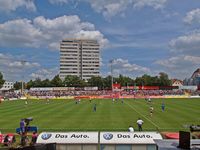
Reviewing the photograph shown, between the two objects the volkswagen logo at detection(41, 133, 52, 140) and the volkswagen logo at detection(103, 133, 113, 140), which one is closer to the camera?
the volkswagen logo at detection(103, 133, 113, 140)

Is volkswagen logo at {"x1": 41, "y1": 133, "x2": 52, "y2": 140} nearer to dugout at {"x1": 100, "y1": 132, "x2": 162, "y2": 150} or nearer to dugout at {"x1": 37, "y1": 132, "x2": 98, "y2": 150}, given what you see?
dugout at {"x1": 37, "y1": 132, "x2": 98, "y2": 150}

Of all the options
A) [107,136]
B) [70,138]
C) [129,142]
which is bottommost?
[129,142]

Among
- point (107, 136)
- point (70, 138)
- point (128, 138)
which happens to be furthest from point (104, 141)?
point (70, 138)

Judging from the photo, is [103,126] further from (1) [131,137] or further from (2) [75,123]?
(1) [131,137]

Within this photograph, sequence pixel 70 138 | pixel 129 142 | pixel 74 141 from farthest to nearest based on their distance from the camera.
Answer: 1. pixel 70 138
2. pixel 74 141
3. pixel 129 142

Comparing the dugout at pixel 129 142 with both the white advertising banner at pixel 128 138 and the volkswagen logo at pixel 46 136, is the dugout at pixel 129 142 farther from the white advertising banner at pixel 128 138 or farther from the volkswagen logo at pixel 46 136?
the volkswagen logo at pixel 46 136

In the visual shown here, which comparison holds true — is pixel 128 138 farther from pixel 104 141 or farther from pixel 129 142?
pixel 104 141

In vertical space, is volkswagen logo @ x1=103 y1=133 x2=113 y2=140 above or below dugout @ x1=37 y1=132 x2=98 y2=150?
above

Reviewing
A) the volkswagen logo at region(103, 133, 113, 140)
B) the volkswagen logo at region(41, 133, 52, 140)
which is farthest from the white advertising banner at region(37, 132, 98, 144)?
the volkswagen logo at region(103, 133, 113, 140)

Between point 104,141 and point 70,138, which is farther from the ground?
point 70,138

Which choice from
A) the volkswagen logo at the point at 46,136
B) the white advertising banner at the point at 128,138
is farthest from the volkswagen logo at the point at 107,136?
the volkswagen logo at the point at 46,136

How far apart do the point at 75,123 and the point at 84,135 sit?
65.4ft

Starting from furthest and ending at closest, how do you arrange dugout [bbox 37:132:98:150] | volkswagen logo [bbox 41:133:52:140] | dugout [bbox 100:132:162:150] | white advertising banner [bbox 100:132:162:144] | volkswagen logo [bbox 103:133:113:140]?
volkswagen logo [bbox 41:133:52:140]
volkswagen logo [bbox 103:133:113:140]
dugout [bbox 37:132:98:150]
white advertising banner [bbox 100:132:162:144]
dugout [bbox 100:132:162:150]

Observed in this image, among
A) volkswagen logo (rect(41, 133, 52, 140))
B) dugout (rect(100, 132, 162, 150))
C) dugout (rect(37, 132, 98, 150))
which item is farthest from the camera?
volkswagen logo (rect(41, 133, 52, 140))
